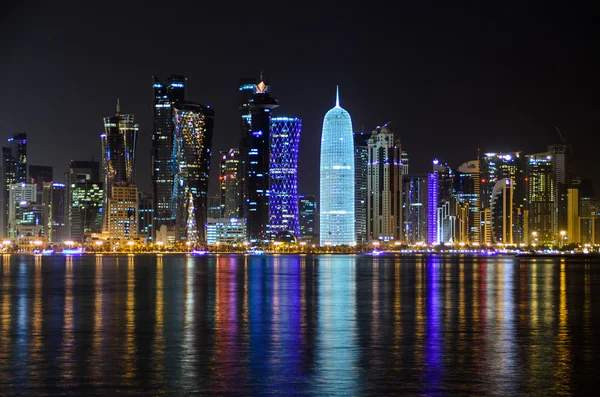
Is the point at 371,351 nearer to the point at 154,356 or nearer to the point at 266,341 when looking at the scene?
the point at 266,341

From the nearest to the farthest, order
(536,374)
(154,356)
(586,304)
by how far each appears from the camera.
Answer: (536,374) → (154,356) → (586,304)

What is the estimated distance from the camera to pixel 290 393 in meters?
31.2

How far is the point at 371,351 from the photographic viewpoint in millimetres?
42281

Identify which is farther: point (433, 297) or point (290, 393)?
point (433, 297)

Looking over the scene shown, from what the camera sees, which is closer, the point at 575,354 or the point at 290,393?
the point at 290,393

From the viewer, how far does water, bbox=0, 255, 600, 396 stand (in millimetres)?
33312

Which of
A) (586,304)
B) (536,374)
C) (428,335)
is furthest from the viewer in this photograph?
(586,304)

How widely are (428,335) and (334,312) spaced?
1526 centimetres

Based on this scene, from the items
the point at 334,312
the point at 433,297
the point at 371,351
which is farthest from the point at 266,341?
the point at 433,297

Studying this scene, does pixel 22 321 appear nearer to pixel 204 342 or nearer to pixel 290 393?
pixel 204 342

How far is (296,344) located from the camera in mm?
44688

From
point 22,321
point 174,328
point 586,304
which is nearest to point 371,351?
point 174,328

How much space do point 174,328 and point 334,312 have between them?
1614 centimetres

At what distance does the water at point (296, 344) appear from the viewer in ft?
109
